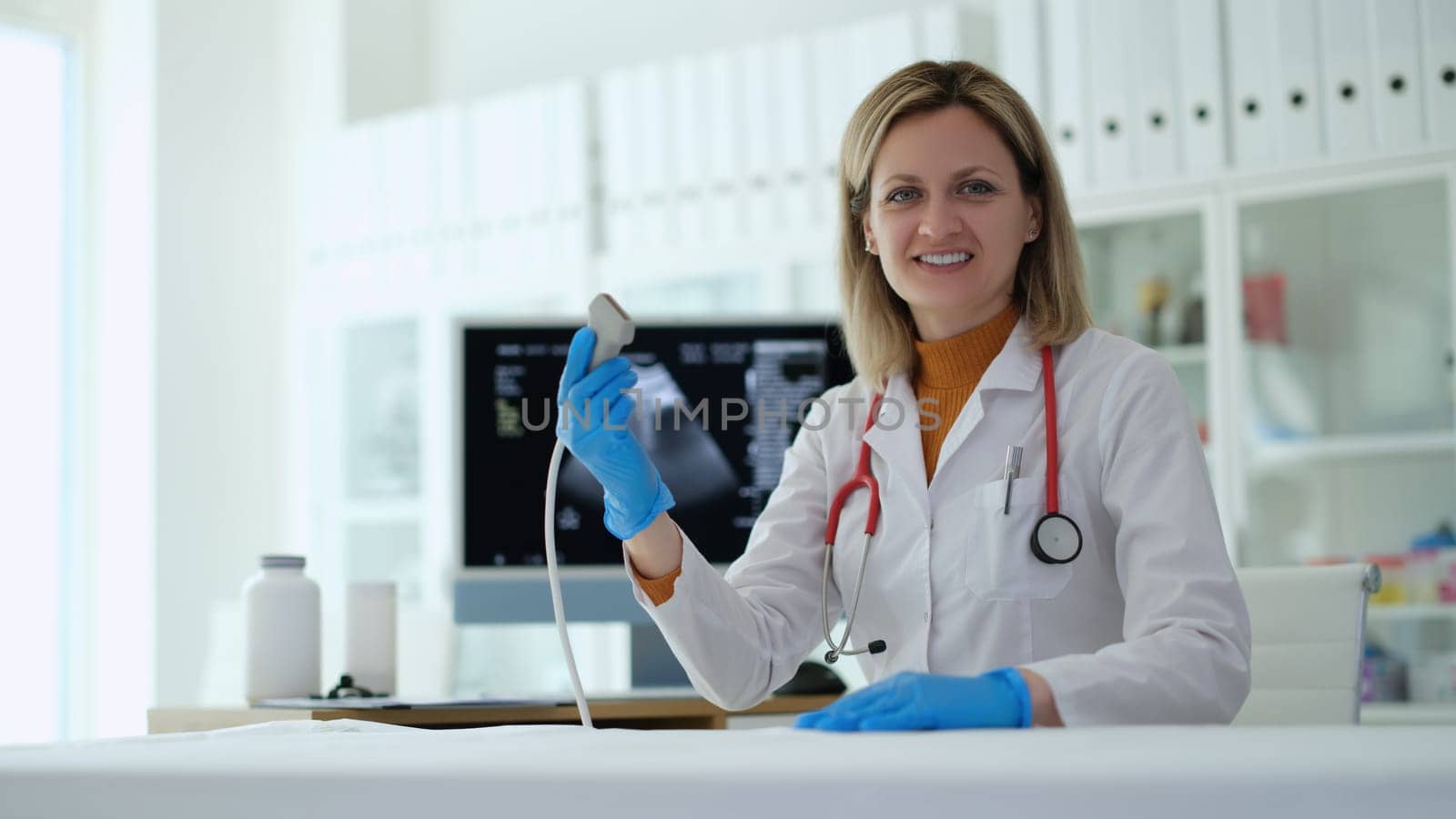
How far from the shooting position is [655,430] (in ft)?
7.66

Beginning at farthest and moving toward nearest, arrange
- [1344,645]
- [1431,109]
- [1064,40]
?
[1064,40], [1431,109], [1344,645]

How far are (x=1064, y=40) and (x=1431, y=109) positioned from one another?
71 centimetres

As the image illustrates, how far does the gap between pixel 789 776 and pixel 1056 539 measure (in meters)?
0.76

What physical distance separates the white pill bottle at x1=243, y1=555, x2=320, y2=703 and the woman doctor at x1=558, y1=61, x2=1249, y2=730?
0.61 meters

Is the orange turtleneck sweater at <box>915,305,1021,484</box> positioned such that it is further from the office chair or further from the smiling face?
the office chair

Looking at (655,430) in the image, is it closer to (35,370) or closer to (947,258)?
(947,258)

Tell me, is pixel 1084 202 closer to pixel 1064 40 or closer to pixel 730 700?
pixel 1064 40

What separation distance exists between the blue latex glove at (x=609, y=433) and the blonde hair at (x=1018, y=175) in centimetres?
42

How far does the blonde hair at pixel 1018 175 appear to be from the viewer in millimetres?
1546

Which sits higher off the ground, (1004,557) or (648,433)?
(648,433)

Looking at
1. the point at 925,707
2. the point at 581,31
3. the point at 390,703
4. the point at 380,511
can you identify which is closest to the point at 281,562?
the point at 390,703

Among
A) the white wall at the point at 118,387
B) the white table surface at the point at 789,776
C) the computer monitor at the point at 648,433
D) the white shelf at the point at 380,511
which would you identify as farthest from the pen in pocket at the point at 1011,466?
the white wall at the point at 118,387

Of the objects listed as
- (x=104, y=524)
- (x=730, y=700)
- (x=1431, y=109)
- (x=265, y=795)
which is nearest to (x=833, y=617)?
(x=730, y=700)

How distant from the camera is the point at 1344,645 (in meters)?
1.64
